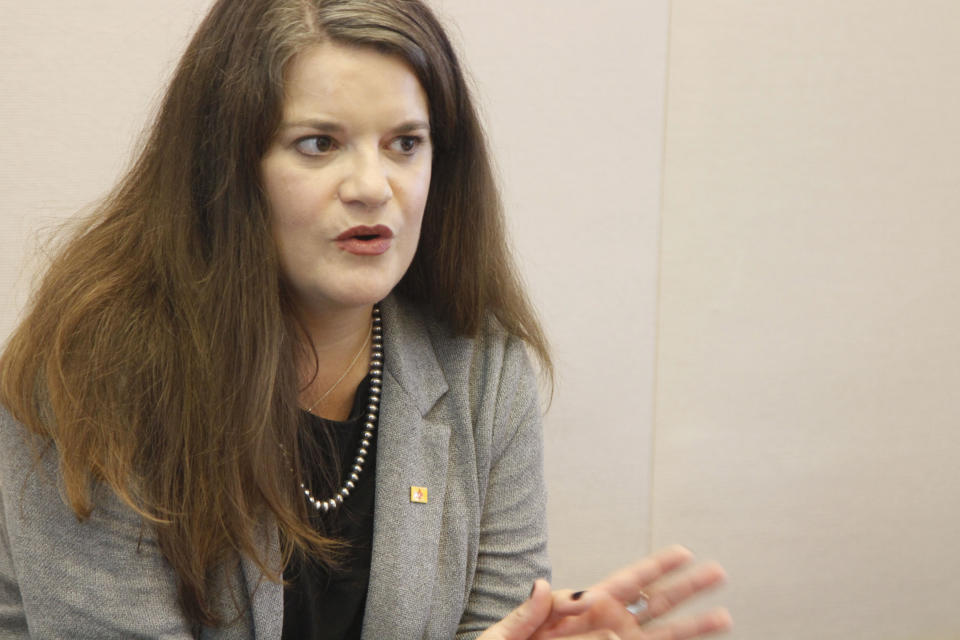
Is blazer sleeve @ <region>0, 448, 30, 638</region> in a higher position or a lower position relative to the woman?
lower

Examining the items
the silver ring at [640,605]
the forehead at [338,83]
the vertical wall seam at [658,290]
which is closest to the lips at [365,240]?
the forehead at [338,83]

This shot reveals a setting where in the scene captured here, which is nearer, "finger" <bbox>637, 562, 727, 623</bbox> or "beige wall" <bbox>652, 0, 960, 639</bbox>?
"finger" <bbox>637, 562, 727, 623</bbox>

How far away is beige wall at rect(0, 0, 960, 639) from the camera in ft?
6.48

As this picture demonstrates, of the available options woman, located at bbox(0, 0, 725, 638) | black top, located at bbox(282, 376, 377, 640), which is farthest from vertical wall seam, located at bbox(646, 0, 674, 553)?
black top, located at bbox(282, 376, 377, 640)

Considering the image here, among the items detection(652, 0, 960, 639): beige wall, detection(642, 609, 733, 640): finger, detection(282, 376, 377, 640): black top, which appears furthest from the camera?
detection(652, 0, 960, 639): beige wall

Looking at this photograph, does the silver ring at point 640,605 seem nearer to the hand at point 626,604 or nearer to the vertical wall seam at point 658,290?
the hand at point 626,604

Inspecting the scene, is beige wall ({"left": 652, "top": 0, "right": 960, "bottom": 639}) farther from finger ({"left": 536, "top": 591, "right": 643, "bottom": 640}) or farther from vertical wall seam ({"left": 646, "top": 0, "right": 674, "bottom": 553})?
finger ({"left": 536, "top": 591, "right": 643, "bottom": 640})

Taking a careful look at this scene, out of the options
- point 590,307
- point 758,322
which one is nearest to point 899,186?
point 758,322

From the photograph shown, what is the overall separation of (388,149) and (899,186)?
1.36 meters

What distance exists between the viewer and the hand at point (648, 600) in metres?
1.10

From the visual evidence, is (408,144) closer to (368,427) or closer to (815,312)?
(368,427)

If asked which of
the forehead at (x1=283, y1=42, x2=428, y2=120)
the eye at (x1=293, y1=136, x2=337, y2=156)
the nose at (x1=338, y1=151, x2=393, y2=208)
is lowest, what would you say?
the nose at (x1=338, y1=151, x2=393, y2=208)

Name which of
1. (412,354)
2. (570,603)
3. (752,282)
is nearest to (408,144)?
(412,354)

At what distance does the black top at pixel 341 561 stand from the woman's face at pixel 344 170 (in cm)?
19
